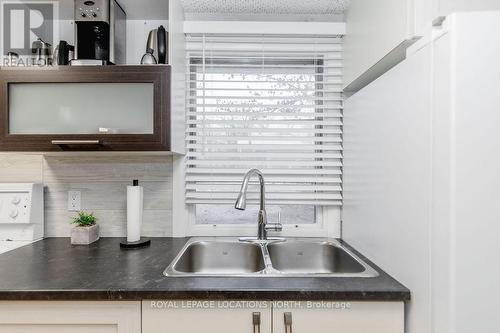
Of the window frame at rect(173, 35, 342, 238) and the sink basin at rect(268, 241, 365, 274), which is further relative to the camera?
the window frame at rect(173, 35, 342, 238)

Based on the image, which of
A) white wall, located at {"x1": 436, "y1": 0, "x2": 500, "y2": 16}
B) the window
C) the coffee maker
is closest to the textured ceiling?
the window

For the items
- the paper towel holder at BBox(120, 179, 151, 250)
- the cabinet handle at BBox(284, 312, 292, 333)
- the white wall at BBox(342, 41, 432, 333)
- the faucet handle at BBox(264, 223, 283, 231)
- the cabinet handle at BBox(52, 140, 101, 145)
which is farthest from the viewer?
the faucet handle at BBox(264, 223, 283, 231)

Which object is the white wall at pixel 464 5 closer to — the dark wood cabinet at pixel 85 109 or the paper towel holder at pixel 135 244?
the dark wood cabinet at pixel 85 109

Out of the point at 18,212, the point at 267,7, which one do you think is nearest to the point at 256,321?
the point at 18,212

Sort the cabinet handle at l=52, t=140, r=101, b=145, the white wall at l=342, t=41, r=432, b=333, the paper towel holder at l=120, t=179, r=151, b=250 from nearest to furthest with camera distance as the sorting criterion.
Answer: the white wall at l=342, t=41, r=432, b=333
the cabinet handle at l=52, t=140, r=101, b=145
the paper towel holder at l=120, t=179, r=151, b=250

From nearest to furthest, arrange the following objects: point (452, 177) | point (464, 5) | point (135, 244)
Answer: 1. point (452, 177)
2. point (464, 5)
3. point (135, 244)

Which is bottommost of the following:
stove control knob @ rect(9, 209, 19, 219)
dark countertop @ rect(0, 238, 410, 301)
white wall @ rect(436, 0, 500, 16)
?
dark countertop @ rect(0, 238, 410, 301)

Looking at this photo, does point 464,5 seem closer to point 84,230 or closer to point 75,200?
point 84,230

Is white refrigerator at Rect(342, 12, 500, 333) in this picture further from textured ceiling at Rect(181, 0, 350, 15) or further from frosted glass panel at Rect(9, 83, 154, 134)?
frosted glass panel at Rect(9, 83, 154, 134)

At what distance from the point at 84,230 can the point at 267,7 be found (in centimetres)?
152

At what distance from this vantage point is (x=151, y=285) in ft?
3.34

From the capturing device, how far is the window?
5.57 feet

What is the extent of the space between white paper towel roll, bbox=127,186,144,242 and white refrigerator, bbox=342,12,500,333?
1193 mm

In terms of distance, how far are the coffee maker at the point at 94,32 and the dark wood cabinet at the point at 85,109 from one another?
0.24 ft
